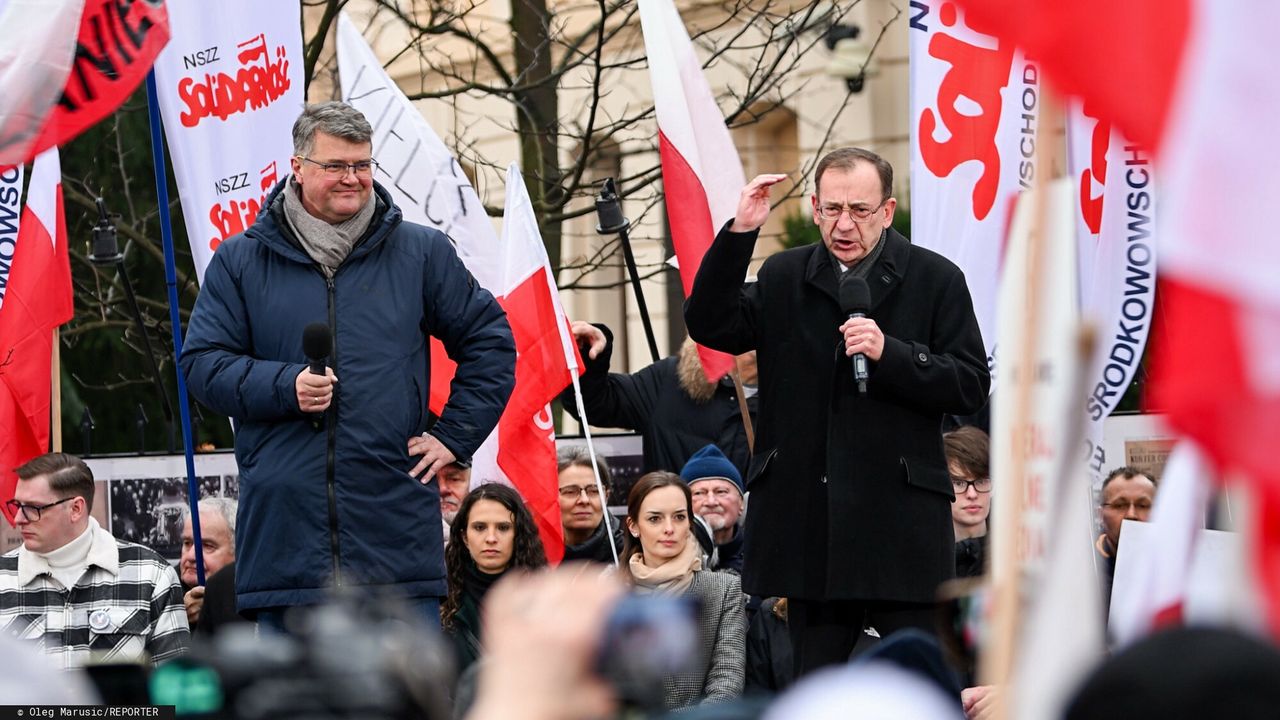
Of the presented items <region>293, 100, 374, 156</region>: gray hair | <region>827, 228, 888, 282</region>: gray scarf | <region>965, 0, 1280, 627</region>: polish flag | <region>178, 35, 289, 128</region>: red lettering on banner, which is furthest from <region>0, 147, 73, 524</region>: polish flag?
<region>965, 0, 1280, 627</region>: polish flag

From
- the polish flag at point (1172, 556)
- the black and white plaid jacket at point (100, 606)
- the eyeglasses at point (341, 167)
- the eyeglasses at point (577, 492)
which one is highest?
the eyeglasses at point (341, 167)

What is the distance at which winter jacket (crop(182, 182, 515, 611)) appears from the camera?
5477 millimetres

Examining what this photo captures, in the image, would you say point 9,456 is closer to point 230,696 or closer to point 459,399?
point 459,399

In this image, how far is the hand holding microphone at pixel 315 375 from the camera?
17.3 ft

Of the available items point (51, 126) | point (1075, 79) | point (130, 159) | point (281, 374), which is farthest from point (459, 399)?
point (130, 159)

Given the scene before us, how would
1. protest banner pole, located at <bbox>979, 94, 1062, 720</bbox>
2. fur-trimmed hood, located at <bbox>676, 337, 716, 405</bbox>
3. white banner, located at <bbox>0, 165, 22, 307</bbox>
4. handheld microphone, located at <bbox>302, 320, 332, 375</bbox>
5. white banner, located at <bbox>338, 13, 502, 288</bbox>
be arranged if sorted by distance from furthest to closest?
white banner, located at <bbox>338, 13, 502, 288</bbox> → white banner, located at <bbox>0, 165, 22, 307</bbox> → fur-trimmed hood, located at <bbox>676, 337, 716, 405</bbox> → handheld microphone, located at <bbox>302, 320, 332, 375</bbox> → protest banner pole, located at <bbox>979, 94, 1062, 720</bbox>

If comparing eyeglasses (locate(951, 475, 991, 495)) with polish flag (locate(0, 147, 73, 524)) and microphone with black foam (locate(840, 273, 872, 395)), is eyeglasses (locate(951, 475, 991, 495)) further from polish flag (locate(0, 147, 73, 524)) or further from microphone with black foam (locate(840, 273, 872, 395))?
polish flag (locate(0, 147, 73, 524))

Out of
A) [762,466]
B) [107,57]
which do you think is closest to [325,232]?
[107,57]

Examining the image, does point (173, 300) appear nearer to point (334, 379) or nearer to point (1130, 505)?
point (334, 379)

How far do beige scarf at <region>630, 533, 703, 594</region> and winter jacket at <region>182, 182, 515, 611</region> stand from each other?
5.21 ft

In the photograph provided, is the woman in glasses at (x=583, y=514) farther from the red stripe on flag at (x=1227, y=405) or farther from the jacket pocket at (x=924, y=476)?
the red stripe on flag at (x=1227, y=405)

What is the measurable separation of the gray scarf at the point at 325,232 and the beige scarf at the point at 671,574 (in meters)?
→ 2.08

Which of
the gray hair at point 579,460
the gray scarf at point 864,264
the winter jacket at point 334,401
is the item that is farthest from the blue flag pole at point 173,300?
the gray scarf at point 864,264

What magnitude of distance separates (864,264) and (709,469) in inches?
98.1
